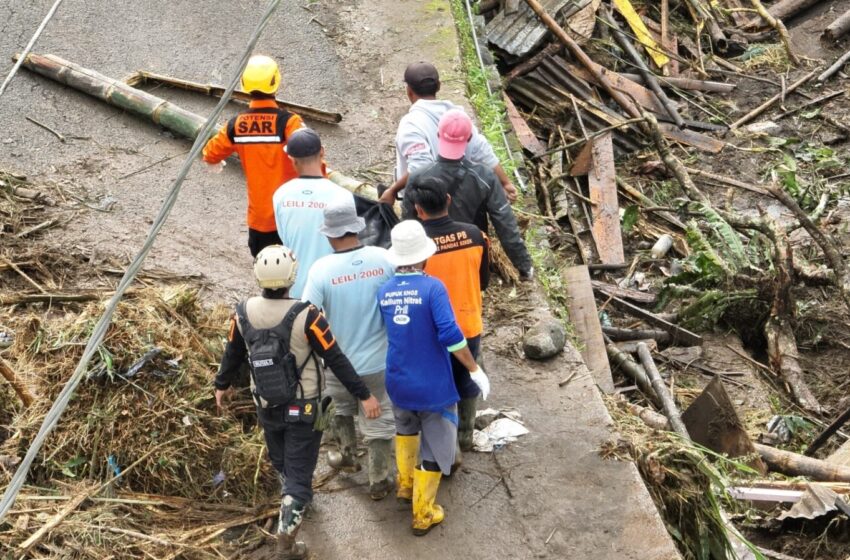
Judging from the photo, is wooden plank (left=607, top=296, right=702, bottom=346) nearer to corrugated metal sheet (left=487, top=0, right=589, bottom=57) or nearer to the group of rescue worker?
the group of rescue worker

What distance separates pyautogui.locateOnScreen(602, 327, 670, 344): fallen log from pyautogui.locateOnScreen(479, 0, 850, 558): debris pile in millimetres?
23

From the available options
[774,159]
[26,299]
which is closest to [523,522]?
[26,299]

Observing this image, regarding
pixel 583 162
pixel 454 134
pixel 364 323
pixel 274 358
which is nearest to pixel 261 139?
pixel 454 134

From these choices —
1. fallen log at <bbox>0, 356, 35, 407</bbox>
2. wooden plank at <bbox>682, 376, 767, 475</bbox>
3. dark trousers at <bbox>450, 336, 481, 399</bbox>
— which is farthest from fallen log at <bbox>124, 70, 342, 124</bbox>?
fallen log at <bbox>0, 356, 35, 407</bbox>

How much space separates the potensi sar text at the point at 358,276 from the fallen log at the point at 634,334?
448 centimetres

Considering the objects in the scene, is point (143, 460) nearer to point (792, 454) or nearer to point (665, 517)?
point (665, 517)

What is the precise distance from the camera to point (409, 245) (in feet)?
16.6

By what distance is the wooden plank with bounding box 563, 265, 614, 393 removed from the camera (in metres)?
7.82

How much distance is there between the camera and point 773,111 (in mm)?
14992

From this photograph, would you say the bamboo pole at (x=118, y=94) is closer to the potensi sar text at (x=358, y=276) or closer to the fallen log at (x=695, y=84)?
the potensi sar text at (x=358, y=276)

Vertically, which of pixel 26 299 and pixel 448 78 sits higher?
pixel 448 78

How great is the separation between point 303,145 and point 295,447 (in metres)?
1.86

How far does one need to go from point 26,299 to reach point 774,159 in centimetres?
1079

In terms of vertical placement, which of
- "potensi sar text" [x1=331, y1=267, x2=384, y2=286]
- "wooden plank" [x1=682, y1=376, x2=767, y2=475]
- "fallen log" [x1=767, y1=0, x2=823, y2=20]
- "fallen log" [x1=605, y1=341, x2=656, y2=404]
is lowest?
"wooden plank" [x1=682, y1=376, x2=767, y2=475]
